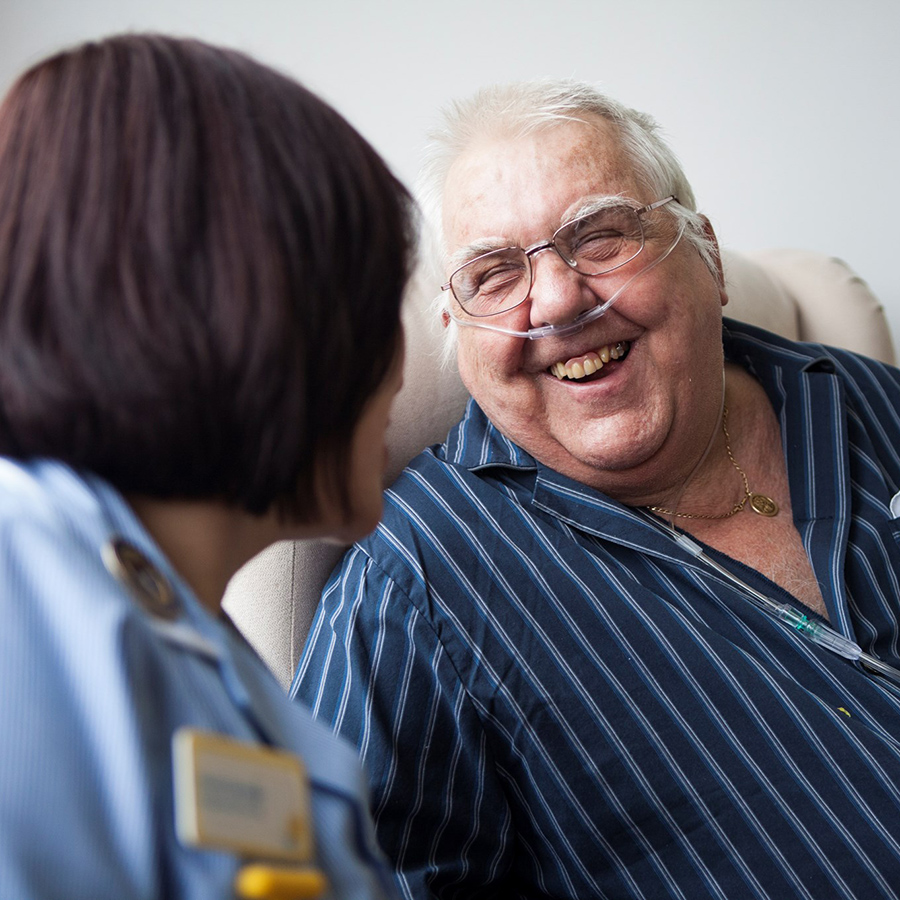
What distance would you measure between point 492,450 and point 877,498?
550mm

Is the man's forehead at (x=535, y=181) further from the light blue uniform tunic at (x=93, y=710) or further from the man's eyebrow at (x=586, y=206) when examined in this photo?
the light blue uniform tunic at (x=93, y=710)

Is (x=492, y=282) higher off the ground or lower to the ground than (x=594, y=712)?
higher

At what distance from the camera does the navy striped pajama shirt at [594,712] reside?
101 cm

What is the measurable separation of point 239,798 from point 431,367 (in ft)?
3.52

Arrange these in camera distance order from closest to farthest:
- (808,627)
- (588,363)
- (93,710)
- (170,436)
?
(93,710) < (170,436) < (808,627) < (588,363)

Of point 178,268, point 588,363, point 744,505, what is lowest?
point 744,505

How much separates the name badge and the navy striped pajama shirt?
1.80 feet

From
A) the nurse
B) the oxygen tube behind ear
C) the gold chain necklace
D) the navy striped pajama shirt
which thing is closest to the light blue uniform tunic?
the nurse

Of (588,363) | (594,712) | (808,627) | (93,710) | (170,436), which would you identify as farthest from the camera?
(588,363)

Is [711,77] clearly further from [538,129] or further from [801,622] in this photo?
[801,622]

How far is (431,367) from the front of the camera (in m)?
1.47

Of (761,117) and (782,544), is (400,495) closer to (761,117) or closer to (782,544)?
(782,544)

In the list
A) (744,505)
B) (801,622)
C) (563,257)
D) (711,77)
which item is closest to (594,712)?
(801,622)

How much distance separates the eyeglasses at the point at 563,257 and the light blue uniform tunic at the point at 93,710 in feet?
2.82
